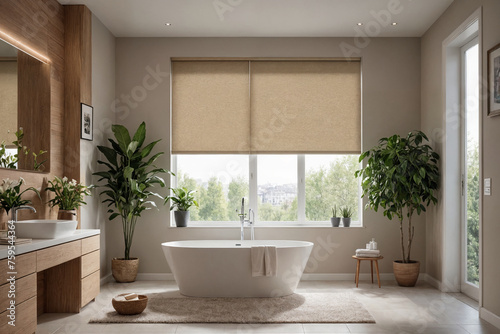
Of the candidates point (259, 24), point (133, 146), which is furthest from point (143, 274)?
point (259, 24)

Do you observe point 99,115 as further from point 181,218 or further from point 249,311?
point 249,311

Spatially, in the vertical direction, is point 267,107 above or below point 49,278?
above

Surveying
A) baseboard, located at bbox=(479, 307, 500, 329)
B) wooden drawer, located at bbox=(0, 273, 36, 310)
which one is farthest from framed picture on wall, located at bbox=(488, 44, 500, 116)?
wooden drawer, located at bbox=(0, 273, 36, 310)

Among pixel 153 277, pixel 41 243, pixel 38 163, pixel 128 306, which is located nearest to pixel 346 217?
pixel 153 277

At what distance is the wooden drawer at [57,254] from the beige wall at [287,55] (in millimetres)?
1737

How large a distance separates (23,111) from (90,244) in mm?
1236

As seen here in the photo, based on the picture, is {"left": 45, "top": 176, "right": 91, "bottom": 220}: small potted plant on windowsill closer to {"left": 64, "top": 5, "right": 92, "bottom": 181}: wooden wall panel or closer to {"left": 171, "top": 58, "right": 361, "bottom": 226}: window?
{"left": 64, "top": 5, "right": 92, "bottom": 181}: wooden wall panel

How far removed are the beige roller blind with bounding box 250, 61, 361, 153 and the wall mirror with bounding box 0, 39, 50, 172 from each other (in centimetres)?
231

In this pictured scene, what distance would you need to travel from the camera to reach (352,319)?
12.7 ft

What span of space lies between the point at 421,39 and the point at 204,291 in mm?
3751

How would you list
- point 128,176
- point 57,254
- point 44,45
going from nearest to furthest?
point 57,254
point 44,45
point 128,176

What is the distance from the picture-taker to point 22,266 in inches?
119

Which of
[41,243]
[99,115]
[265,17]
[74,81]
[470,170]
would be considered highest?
[265,17]

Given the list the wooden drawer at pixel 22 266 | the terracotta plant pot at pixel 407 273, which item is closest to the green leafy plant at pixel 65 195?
the wooden drawer at pixel 22 266
